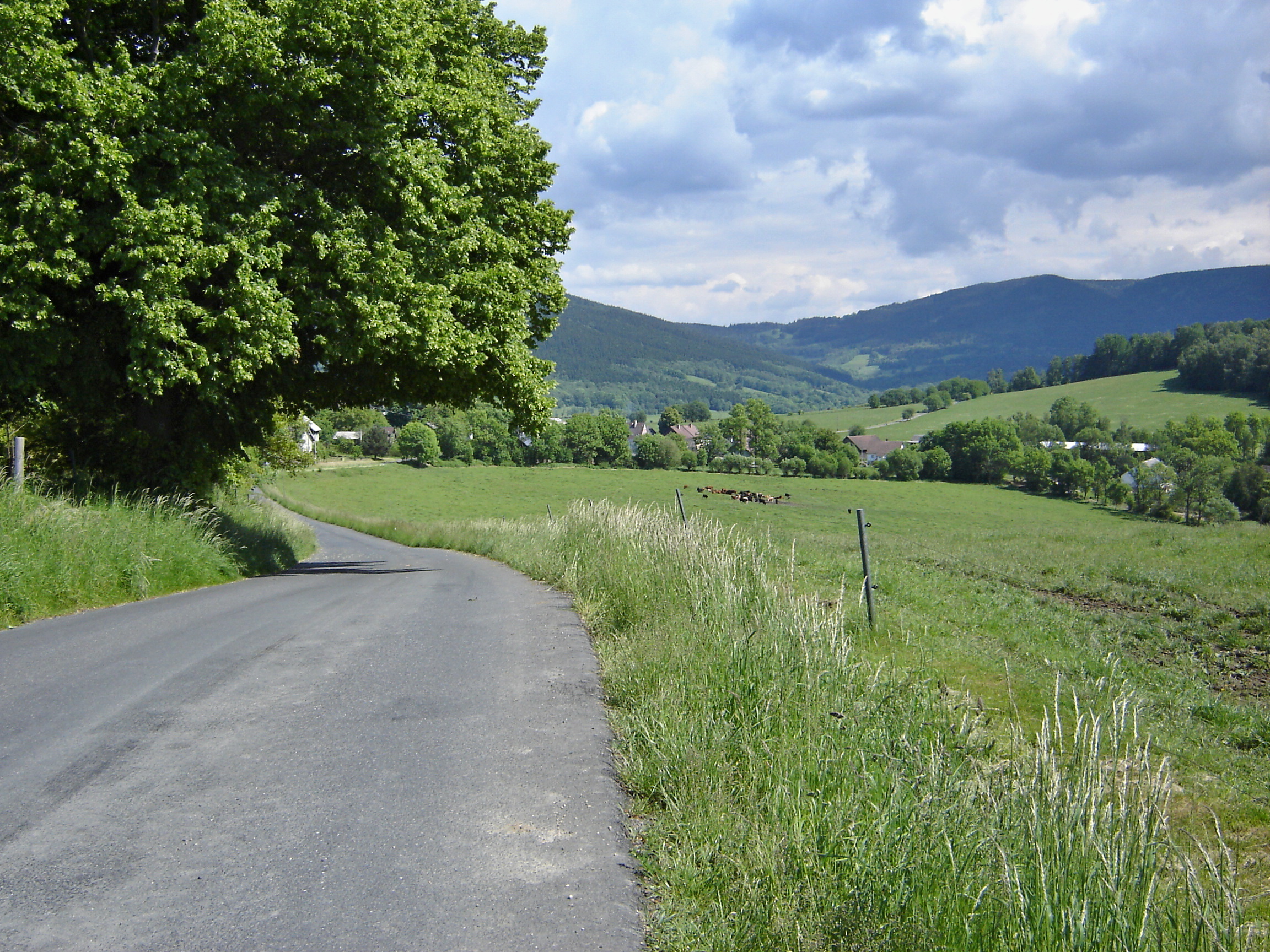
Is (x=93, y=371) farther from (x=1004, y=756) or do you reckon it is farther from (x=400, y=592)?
(x=1004, y=756)

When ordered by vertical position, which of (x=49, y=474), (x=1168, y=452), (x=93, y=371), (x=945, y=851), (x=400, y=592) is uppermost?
(x=93, y=371)

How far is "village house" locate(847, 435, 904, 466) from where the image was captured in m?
166

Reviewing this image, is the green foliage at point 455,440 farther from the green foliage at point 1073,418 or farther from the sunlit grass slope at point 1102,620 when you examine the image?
the green foliage at point 1073,418

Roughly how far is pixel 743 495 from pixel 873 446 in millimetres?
101624

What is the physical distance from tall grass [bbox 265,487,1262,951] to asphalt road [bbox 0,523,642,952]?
14.8 inches

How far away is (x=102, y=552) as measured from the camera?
1207 centimetres

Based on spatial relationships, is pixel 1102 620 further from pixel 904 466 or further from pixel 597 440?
pixel 597 440

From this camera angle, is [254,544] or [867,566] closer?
[867,566]

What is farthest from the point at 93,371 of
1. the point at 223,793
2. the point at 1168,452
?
the point at 1168,452

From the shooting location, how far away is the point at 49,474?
659 inches

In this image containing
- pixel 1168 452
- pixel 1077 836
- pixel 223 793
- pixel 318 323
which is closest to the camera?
pixel 1077 836

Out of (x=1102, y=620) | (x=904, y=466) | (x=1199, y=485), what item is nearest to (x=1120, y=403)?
(x=904, y=466)

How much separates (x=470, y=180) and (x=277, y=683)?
13999 mm

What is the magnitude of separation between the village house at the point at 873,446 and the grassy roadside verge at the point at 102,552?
153805mm
